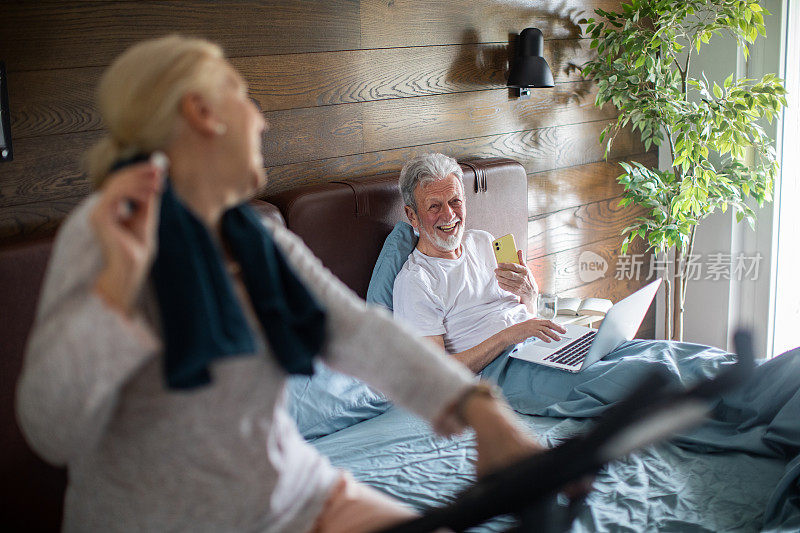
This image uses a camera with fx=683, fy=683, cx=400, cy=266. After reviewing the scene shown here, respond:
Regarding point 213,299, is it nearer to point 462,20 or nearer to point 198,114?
point 198,114

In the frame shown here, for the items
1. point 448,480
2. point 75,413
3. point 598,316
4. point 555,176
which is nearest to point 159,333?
point 75,413

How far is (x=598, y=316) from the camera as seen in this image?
2.69 meters

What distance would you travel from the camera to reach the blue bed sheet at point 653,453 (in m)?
1.37

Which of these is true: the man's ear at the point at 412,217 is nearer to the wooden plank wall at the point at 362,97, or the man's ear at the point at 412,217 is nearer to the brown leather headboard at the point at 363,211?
the brown leather headboard at the point at 363,211

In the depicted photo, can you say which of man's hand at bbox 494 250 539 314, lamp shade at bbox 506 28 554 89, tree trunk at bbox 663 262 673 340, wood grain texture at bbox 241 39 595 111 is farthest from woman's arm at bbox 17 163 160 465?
tree trunk at bbox 663 262 673 340

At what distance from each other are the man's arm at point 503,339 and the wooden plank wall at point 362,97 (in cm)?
74

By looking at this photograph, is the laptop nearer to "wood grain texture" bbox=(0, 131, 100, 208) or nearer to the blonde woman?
the blonde woman

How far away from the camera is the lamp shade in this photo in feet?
8.39

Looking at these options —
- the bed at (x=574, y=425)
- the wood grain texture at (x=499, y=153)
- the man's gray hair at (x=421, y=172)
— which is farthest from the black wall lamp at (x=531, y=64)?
the man's gray hair at (x=421, y=172)

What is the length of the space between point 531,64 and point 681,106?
70cm

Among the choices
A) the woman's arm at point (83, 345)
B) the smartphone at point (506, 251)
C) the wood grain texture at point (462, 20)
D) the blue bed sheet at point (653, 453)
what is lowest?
the blue bed sheet at point (653, 453)

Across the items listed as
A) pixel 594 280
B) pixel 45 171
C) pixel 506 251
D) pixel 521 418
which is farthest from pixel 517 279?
pixel 45 171

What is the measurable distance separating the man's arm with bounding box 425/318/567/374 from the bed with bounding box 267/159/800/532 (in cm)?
5

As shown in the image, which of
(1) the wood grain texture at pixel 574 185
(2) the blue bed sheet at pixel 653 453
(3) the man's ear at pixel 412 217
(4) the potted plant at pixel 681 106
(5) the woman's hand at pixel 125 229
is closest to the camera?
(5) the woman's hand at pixel 125 229
